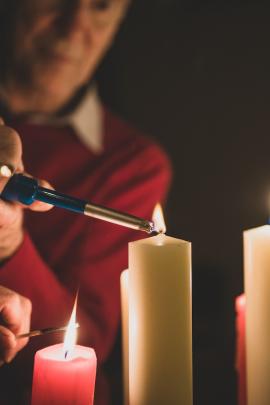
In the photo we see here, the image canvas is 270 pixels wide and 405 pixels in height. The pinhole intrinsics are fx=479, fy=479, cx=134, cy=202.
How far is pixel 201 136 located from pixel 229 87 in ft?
0.40

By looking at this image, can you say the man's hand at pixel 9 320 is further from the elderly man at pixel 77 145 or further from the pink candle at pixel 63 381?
the elderly man at pixel 77 145

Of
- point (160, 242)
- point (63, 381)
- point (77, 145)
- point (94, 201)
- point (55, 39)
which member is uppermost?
point (55, 39)

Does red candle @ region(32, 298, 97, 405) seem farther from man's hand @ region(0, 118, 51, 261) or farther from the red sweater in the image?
the red sweater

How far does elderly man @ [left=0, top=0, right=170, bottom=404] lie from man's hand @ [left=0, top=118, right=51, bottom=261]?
24 centimetres

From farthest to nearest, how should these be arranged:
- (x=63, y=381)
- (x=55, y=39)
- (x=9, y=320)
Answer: (x=55, y=39) < (x=9, y=320) < (x=63, y=381)

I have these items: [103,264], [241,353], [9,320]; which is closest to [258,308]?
[241,353]

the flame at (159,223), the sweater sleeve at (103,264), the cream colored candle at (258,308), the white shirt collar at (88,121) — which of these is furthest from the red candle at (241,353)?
the white shirt collar at (88,121)

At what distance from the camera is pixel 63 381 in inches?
17.4

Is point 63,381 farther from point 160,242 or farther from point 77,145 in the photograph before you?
point 77,145

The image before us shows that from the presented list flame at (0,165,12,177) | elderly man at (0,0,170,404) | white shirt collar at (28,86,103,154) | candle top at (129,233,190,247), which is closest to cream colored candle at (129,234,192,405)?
candle top at (129,233,190,247)

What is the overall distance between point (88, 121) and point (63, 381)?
64 centimetres

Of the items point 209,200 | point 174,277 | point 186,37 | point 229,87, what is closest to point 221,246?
point 209,200

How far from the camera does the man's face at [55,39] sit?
0.90m

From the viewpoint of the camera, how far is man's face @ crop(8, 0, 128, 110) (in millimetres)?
904
